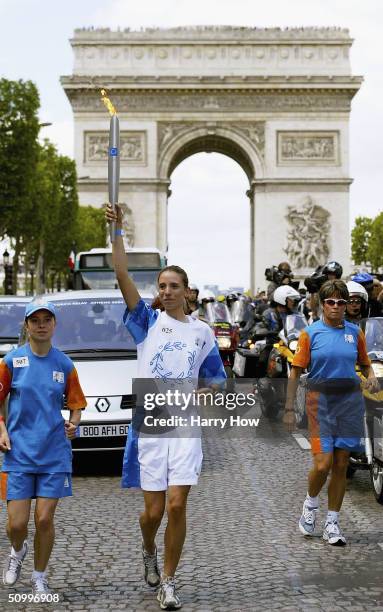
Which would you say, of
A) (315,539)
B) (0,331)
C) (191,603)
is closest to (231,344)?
(0,331)

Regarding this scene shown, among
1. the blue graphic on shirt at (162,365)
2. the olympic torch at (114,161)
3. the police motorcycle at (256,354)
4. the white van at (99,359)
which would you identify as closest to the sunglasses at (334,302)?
the olympic torch at (114,161)

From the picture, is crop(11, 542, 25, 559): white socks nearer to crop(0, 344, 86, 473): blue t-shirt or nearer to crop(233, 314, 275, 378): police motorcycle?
crop(0, 344, 86, 473): blue t-shirt

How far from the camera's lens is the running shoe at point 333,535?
6.84 meters

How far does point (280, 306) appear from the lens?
542 inches

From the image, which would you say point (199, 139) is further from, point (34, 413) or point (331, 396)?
point (34, 413)

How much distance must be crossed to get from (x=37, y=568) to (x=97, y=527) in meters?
1.87

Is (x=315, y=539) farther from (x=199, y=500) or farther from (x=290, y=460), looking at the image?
(x=290, y=460)

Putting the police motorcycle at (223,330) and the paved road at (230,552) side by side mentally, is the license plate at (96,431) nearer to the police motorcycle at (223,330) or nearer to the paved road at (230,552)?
the paved road at (230,552)

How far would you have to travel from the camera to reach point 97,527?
24.4ft

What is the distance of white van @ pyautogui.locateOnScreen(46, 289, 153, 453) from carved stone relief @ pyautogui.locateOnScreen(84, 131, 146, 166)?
42.6m

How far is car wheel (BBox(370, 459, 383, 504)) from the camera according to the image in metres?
8.20

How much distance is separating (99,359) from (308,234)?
44016mm

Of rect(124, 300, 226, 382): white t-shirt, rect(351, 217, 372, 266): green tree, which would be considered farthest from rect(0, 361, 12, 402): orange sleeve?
rect(351, 217, 372, 266): green tree

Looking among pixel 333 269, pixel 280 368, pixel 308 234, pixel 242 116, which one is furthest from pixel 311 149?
pixel 333 269
